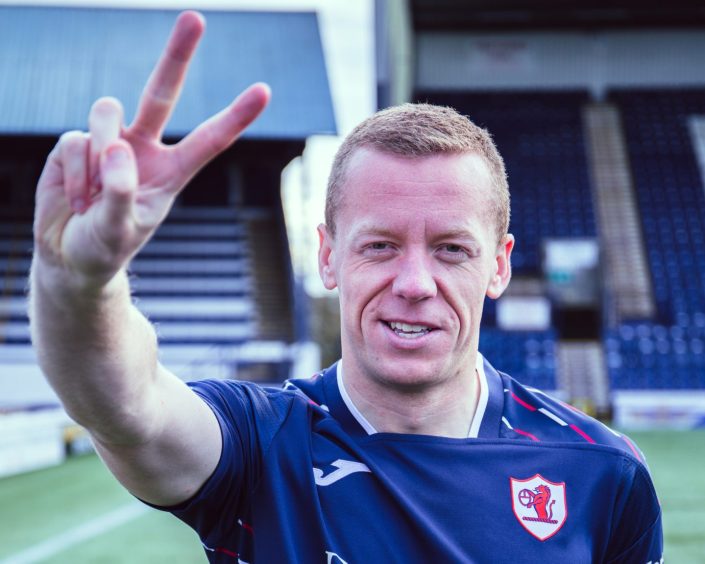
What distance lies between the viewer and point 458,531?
5.32 ft

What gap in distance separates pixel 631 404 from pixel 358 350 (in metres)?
16.4

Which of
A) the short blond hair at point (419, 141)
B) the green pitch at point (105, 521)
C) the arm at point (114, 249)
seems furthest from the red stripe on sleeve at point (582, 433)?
the green pitch at point (105, 521)

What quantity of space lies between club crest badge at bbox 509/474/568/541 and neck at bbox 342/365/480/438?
0.52 ft

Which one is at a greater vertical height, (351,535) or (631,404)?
(351,535)

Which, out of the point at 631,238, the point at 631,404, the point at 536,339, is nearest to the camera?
the point at 631,404

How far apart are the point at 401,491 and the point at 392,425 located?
14cm

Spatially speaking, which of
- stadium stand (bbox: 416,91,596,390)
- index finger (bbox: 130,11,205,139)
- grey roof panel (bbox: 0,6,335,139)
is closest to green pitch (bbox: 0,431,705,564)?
index finger (bbox: 130,11,205,139)

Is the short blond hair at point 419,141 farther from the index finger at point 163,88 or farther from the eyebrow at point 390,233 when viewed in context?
the index finger at point 163,88

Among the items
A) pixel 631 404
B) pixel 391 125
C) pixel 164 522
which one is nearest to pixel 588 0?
pixel 631 404

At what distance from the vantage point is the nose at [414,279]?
1.62 meters

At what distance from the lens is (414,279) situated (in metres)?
1.62

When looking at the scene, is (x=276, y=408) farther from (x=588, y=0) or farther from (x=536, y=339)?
(x=588, y=0)

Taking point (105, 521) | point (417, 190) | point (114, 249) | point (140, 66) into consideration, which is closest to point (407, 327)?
point (417, 190)

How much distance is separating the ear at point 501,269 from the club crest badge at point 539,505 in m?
0.37
